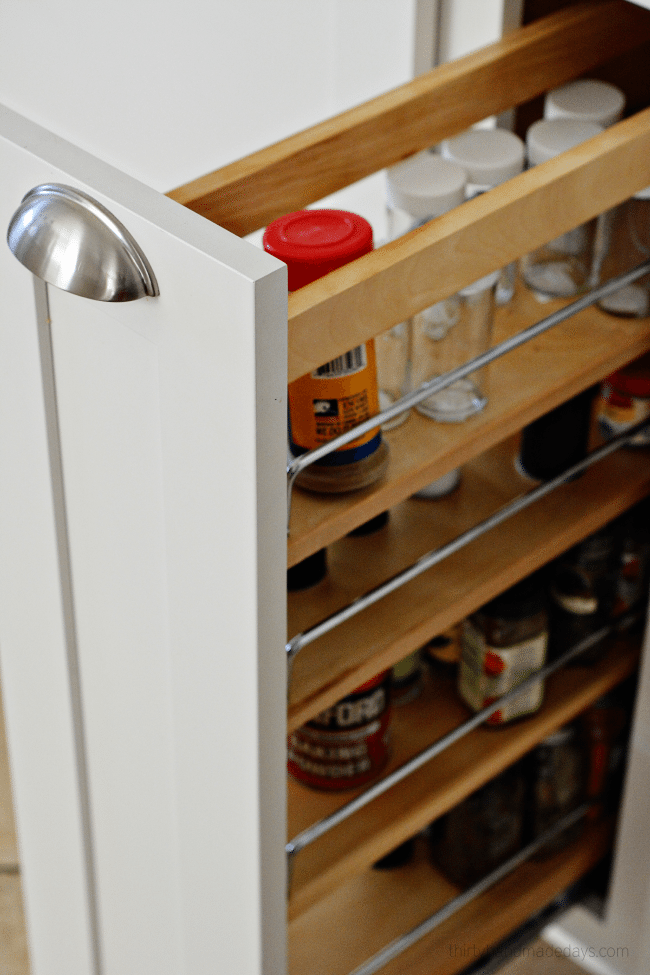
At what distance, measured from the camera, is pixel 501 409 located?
887 millimetres

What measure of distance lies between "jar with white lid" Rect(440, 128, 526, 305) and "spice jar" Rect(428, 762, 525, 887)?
641mm

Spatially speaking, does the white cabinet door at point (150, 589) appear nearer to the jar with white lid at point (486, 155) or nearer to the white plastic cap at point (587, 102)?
the jar with white lid at point (486, 155)

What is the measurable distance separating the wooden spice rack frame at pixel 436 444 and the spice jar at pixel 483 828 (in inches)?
1.3

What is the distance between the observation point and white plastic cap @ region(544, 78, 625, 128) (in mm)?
984

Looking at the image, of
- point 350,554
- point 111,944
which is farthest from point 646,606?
point 111,944

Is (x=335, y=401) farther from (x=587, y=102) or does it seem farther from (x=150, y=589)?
(x=587, y=102)

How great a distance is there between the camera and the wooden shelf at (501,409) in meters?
0.78

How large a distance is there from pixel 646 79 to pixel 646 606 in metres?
0.52

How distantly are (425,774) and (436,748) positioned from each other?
3.3 inches

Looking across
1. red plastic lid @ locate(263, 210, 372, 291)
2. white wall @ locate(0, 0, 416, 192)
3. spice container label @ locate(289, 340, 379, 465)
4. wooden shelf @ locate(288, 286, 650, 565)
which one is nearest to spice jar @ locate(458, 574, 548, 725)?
wooden shelf @ locate(288, 286, 650, 565)

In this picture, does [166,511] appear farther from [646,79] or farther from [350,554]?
[646,79]

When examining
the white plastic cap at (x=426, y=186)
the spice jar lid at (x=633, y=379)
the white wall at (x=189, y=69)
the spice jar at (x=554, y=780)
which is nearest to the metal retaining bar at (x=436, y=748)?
the spice jar at (x=554, y=780)

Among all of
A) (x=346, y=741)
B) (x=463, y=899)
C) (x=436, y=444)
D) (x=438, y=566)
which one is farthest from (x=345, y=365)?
(x=463, y=899)

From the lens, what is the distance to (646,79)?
114 cm
